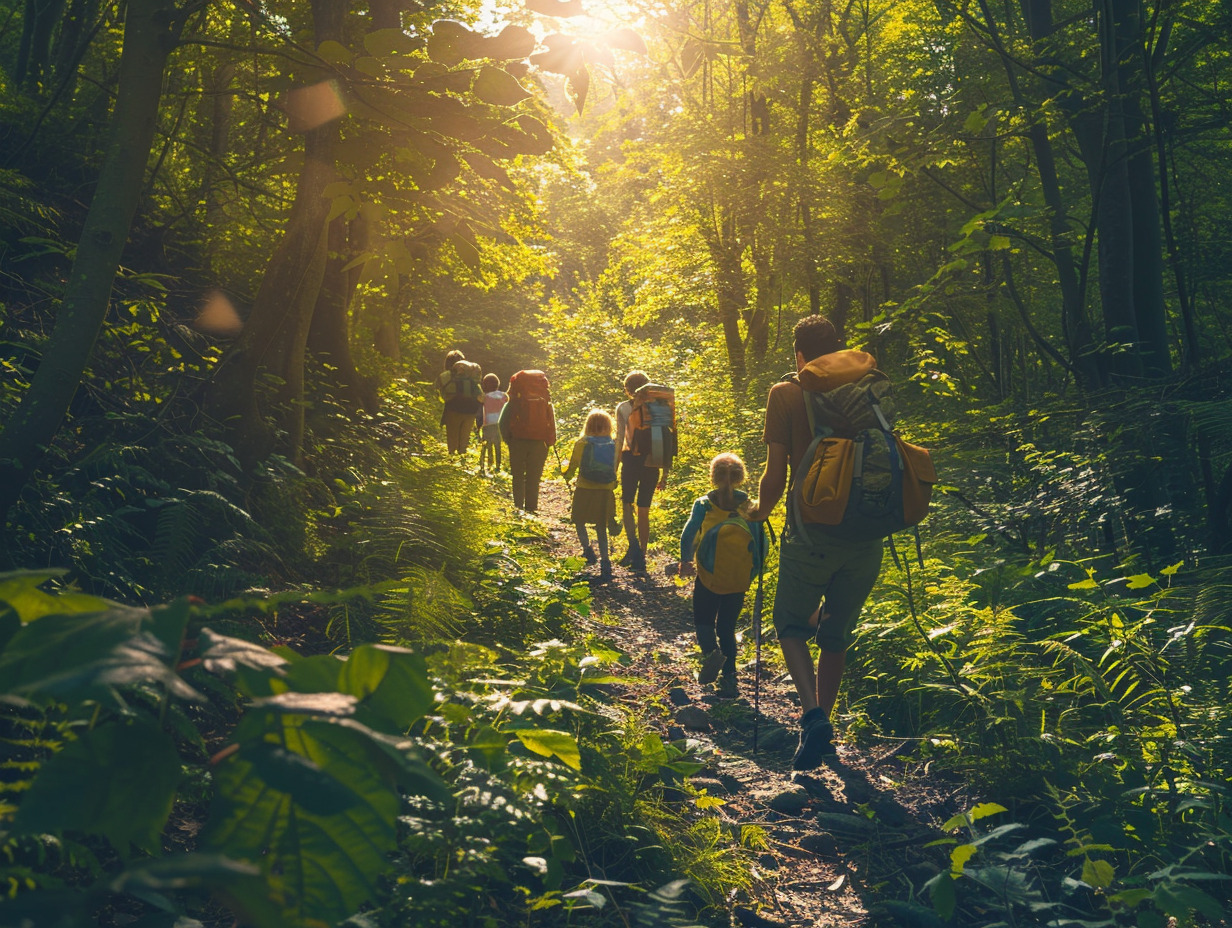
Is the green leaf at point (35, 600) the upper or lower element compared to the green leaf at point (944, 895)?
upper

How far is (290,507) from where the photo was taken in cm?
540

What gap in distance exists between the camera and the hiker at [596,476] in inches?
387

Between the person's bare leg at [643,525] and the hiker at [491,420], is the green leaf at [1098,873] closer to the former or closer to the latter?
the person's bare leg at [643,525]

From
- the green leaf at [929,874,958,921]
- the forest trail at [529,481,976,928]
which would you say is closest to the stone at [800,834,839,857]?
the forest trail at [529,481,976,928]

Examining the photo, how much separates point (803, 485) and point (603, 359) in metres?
25.4

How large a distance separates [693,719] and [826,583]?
51.9 inches

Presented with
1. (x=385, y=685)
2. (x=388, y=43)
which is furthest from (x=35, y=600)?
(x=388, y=43)

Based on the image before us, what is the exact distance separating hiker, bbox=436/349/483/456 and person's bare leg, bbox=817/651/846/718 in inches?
363

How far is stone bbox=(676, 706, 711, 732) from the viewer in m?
5.41

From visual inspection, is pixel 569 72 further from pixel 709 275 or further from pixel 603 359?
pixel 603 359

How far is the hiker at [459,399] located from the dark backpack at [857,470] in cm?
934

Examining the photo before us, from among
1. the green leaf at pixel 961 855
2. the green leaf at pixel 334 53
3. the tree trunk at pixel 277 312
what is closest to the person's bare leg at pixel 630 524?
the tree trunk at pixel 277 312

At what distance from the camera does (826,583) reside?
4844 mm

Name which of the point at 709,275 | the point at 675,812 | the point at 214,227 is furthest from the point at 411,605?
the point at 709,275
